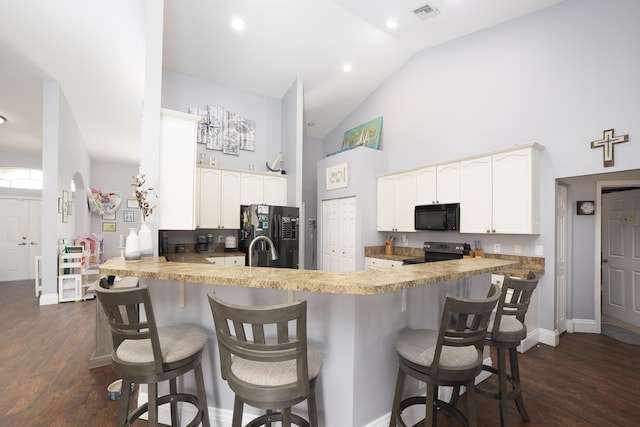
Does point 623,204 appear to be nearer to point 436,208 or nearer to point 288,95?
point 436,208

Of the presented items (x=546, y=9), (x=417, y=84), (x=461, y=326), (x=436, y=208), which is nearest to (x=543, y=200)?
(x=436, y=208)

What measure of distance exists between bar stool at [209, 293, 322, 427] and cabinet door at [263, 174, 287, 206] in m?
3.91

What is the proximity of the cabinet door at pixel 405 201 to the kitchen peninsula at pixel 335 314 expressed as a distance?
9.05 feet

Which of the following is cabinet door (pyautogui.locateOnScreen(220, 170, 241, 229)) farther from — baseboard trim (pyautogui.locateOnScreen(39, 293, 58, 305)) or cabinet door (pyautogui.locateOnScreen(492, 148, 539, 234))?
cabinet door (pyautogui.locateOnScreen(492, 148, 539, 234))

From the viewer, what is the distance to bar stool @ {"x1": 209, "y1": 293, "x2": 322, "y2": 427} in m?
1.11

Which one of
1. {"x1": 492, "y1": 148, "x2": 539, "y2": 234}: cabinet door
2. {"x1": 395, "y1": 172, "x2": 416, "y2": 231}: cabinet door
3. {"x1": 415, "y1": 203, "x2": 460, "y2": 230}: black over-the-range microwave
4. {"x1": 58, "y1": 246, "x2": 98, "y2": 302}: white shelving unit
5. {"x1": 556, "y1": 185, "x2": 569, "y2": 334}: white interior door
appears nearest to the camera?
{"x1": 492, "y1": 148, "x2": 539, "y2": 234}: cabinet door

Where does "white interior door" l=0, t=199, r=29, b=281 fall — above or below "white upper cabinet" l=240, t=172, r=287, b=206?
below

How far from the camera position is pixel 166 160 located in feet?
8.06

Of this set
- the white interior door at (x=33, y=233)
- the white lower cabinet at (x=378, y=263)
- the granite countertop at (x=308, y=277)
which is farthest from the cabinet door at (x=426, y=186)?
the white interior door at (x=33, y=233)

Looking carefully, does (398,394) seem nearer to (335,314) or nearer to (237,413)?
(335,314)

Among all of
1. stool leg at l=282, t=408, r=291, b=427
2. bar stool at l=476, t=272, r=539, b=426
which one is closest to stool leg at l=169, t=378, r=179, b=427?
stool leg at l=282, t=408, r=291, b=427

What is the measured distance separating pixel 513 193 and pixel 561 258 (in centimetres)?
102

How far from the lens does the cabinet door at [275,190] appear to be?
5062mm

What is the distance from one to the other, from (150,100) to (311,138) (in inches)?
185
